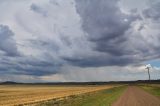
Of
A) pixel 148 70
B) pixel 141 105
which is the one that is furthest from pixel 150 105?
pixel 148 70

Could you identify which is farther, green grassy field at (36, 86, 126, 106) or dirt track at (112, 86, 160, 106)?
green grassy field at (36, 86, 126, 106)

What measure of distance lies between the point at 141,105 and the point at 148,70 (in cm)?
14113

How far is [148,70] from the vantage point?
168 meters

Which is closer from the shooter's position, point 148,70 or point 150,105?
point 150,105

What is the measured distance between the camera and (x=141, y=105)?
98.7 ft

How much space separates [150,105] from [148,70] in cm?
14131

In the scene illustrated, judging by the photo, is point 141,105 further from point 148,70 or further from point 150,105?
point 148,70

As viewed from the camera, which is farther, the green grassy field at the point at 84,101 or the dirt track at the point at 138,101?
the green grassy field at the point at 84,101

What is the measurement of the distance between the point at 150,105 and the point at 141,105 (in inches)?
34.0

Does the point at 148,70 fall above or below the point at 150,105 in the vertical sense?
above

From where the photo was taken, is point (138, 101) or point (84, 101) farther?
point (84, 101)

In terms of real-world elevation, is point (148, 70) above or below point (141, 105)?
above

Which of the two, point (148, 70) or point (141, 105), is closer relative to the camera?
point (141, 105)

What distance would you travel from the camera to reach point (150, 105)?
A: 29.7 meters
